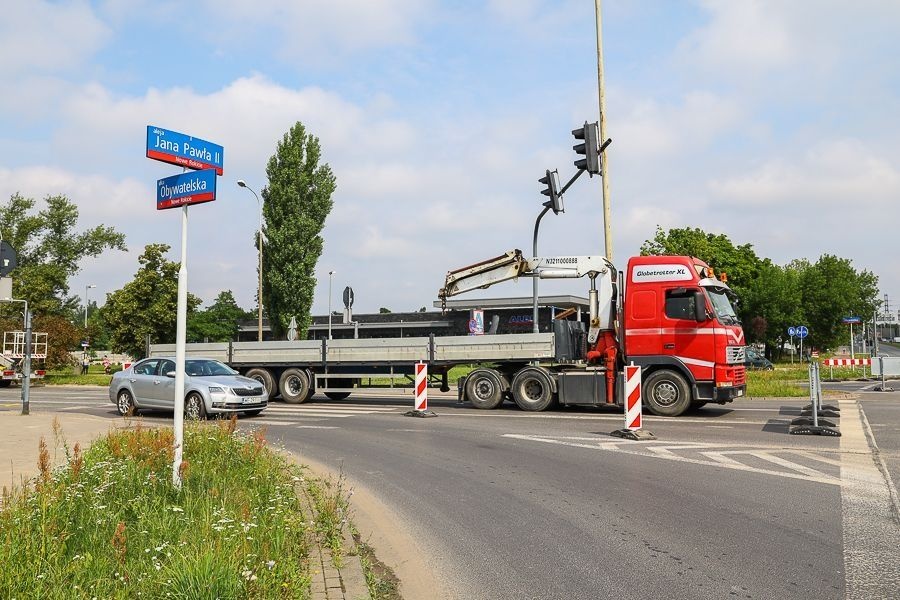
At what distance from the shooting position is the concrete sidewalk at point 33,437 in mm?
8000

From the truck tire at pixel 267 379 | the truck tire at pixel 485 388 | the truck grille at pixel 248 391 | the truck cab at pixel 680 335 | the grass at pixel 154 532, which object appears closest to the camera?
the grass at pixel 154 532

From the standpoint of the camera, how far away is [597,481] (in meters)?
8.22

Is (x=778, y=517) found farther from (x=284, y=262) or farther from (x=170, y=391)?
(x=284, y=262)

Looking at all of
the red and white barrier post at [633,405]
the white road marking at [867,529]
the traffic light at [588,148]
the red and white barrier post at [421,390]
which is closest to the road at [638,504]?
the white road marking at [867,529]

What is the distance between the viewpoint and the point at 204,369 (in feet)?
53.8

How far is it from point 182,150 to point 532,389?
474 inches

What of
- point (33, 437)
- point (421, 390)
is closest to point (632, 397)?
point (421, 390)

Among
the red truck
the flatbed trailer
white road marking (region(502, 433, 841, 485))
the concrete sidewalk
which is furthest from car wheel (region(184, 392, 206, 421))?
white road marking (region(502, 433, 841, 485))

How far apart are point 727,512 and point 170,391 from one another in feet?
41.7

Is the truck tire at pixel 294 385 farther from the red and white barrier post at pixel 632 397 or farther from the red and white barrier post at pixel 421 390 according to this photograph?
the red and white barrier post at pixel 632 397

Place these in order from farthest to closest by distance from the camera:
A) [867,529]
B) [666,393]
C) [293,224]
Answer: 1. [293,224]
2. [666,393]
3. [867,529]

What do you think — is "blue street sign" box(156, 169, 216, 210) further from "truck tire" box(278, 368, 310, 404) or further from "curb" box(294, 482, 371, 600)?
"truck tire" box(278, 368, 310, 404)

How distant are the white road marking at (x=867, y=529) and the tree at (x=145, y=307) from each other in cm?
4348

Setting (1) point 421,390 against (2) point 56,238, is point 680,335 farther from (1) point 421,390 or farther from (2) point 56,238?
(2) point 56,238
